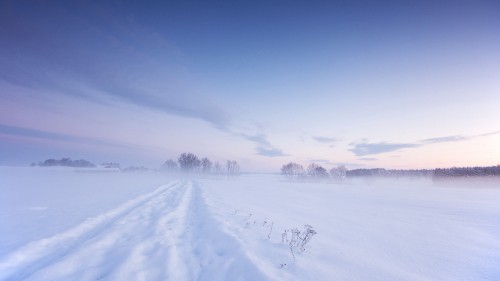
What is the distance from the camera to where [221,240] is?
6.71 meters

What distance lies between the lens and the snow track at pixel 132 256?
4340 millimetres

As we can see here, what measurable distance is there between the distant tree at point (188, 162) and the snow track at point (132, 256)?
127 metres

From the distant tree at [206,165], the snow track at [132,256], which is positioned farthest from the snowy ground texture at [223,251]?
the distant tree at [206,165]

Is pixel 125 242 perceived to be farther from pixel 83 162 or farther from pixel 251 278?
pixel 83 162

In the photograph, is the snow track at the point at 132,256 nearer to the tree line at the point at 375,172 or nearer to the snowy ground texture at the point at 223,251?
the snowy ground texture at the point at 223,251

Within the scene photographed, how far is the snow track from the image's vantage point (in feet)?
14.2

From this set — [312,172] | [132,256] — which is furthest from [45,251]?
[312,172]

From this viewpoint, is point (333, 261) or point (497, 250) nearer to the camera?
point (333, 261)

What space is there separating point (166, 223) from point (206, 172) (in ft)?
461

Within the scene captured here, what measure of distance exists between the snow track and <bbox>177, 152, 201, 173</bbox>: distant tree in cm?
12744

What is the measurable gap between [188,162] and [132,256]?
13111 centimetres

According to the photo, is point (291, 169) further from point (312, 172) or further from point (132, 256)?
point (132, 256)

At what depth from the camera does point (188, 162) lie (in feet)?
433

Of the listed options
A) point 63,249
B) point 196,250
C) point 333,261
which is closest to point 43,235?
point 63,249
